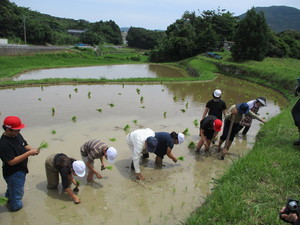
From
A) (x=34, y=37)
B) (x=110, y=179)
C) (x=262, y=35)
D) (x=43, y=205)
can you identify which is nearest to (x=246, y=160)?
(x=110, y=179)

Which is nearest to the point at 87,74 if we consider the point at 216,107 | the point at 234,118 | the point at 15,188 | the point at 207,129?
the point at 216,107

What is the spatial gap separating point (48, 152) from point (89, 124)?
8.21 ft

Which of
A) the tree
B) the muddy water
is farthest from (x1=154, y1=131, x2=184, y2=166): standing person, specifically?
the tree

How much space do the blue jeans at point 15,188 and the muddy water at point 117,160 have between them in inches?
5.2

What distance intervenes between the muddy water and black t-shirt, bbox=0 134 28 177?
0.79 meters

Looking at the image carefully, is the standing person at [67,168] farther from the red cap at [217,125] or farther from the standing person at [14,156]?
the red cap at [217,125]

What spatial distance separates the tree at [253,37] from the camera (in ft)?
90.0

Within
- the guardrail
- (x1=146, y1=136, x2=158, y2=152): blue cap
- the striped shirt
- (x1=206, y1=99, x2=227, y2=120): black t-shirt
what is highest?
the guardrail

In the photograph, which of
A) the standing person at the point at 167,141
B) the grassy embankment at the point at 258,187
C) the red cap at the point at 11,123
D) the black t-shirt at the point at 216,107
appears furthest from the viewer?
the black t-shirt at the point at 216,107

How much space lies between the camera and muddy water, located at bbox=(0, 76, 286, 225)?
13.4 feet

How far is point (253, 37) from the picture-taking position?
2773 centimetres

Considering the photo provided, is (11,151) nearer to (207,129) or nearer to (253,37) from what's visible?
(207,129)

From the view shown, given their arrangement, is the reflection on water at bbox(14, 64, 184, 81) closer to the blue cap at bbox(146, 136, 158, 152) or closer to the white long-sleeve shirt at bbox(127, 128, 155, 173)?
the white long-sleeve shirt at bbox(127, 128, 155, 173)

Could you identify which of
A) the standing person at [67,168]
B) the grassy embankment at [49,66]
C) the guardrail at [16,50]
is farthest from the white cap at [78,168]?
the guardrail at [16,50]
